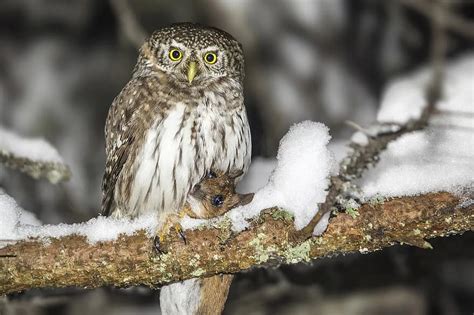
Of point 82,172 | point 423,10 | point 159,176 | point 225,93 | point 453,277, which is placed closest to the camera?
point 423,10

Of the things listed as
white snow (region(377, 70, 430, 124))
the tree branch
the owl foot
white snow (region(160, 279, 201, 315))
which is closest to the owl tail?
white snow (region(160, 279, 201, 315))

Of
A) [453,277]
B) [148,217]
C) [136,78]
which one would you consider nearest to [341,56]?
[453,277]

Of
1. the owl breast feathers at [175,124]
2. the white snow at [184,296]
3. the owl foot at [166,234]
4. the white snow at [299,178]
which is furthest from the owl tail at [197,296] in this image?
the white snow at [299,178]

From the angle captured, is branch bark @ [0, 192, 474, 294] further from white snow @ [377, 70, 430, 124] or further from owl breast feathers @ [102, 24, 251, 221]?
white snow @ [377, 70, 430, 124]

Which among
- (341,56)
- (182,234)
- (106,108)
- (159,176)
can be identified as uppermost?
(341,56)

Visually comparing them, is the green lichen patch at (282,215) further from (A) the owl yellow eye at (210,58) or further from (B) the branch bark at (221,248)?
(A) the owl yellow eye at (210,58)

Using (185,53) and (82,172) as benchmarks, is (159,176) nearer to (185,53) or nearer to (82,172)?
(185,53)

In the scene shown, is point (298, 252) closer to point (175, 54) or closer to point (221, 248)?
point (221, 248)
